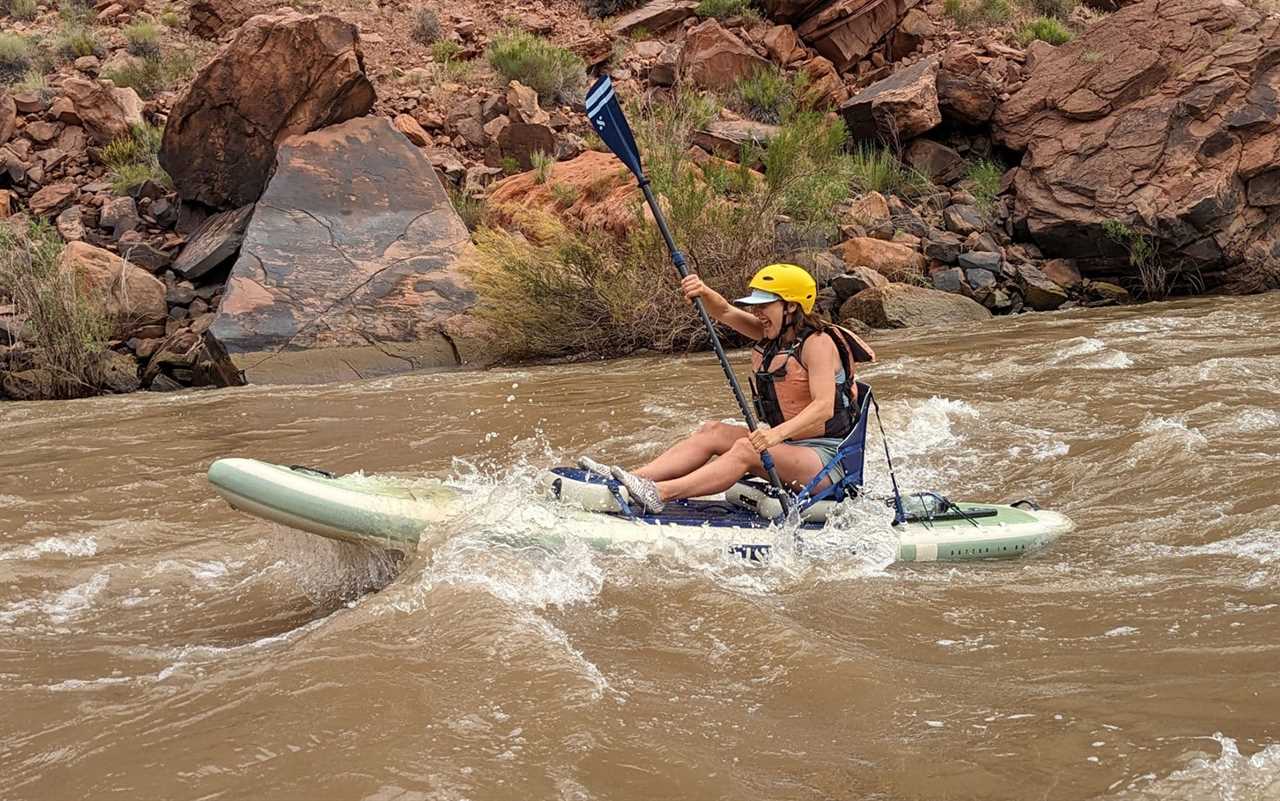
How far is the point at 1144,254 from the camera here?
11.2m

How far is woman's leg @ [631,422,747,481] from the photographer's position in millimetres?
4355

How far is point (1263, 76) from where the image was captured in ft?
38.1

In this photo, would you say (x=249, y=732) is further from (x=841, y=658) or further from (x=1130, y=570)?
(x=1130, y=570)

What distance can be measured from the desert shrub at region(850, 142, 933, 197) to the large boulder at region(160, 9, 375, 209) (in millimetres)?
5519

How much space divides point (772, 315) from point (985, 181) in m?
9.46

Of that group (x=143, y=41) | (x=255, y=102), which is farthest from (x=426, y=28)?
(x=255, y=102)

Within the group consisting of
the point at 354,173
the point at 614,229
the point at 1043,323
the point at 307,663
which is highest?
the point at 354,173

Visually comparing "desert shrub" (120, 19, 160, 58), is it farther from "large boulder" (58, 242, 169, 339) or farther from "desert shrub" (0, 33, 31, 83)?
"large boulder" (58, 242, 169, 339)

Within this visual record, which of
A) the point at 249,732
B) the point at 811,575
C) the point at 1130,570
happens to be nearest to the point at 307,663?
the point at 249,732

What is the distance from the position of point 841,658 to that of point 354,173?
9362 millimetres

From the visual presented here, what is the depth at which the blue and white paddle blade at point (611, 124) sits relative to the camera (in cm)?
530

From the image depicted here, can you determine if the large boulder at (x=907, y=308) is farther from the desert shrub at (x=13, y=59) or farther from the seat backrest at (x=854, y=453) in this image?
the desert shrub at (x=13, y=59)

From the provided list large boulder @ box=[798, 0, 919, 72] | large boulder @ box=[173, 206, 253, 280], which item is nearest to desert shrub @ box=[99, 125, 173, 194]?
large boulder @ box=[173, 206, 253, 280]

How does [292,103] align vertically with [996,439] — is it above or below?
above
